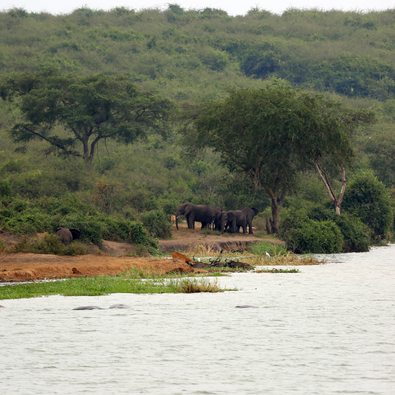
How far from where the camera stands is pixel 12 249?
2086cm

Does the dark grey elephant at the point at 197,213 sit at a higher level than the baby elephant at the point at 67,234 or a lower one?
lower

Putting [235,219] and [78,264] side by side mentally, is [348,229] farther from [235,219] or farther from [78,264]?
[78,264]

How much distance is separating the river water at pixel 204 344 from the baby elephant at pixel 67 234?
9139mm

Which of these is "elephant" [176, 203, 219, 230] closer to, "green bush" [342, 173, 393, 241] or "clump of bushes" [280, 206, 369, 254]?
"clump of bushes" [280, 206, 369, 254]

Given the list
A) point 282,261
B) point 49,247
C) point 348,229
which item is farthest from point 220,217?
point 49,247

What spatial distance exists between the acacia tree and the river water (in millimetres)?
17946

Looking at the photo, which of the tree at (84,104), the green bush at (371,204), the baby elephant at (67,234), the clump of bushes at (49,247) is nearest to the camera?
the clump of bushes at (49,247)

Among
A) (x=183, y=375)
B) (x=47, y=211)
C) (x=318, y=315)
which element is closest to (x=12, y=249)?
(x=47, y=211)

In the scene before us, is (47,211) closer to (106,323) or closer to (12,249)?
(12,249)

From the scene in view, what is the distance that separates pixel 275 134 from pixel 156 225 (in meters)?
8.13

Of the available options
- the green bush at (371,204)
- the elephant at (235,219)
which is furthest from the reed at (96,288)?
the green bush at (371,204)

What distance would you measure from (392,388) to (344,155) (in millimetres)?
28475

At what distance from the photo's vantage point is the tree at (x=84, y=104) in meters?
44.8

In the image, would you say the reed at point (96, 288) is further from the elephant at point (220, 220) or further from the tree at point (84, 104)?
the tree at point (84, 104)
